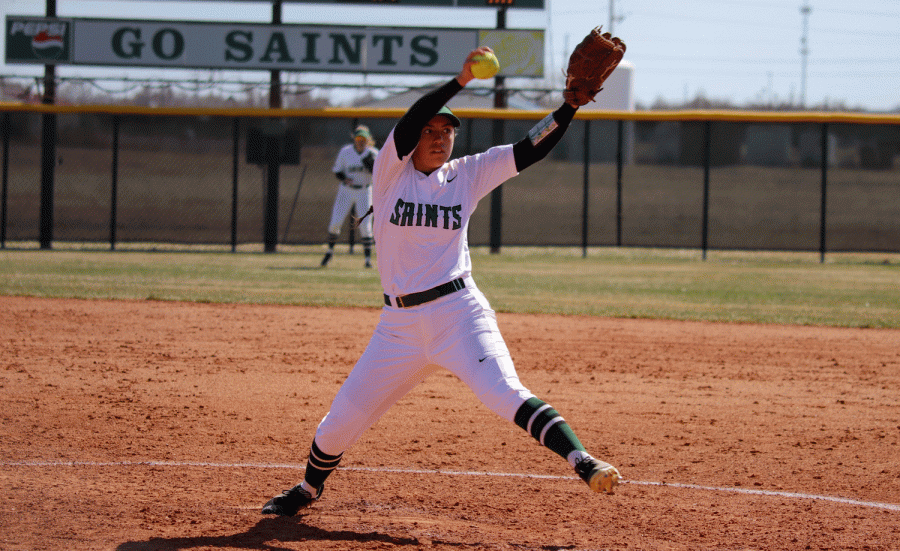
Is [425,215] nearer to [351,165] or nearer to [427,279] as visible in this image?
[427,279]

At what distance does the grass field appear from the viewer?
10078 mm

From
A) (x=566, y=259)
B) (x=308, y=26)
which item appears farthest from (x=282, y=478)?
(x=308, y=26)

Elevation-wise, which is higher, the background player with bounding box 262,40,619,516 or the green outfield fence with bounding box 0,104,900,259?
the green outfield fence with bounding box 0,104,900,259

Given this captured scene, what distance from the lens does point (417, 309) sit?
3611 mm

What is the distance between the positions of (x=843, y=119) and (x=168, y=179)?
63.1ft

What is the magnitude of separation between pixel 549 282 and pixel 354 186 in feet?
12.7

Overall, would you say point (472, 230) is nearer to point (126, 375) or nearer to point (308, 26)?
point (308, 26)

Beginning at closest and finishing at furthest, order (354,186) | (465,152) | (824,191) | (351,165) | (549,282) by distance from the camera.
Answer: (549,282) < (351,165) < (354,186) < (824,191) < (465,152)

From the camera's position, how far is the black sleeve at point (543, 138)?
3.72 m

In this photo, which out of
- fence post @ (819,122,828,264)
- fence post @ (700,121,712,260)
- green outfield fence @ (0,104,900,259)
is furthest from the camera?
green outfield fence @ (0,104,900,259)

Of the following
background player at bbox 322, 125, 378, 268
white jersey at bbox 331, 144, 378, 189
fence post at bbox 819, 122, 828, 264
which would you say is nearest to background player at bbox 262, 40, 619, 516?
background player at bbox 322, 125, 378, 268

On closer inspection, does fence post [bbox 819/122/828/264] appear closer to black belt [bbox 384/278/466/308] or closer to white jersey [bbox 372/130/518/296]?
white jersey [bbox 372/130/518/296]

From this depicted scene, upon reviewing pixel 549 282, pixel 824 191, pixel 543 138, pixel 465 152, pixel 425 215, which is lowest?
pixel 549 282

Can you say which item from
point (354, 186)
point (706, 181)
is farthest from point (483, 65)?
point (706, 181)
